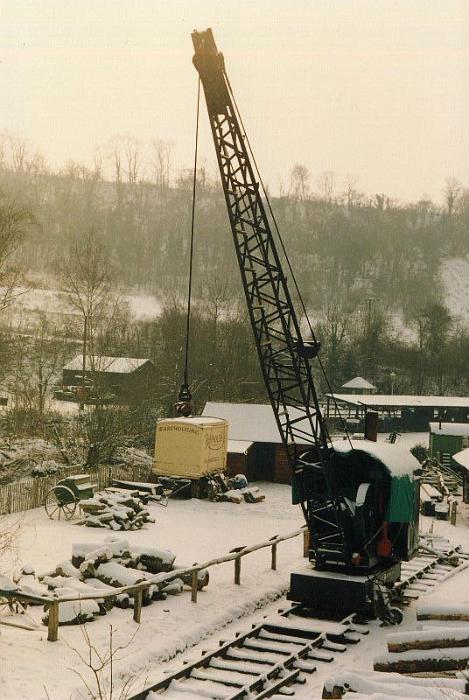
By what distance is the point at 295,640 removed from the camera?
1430cm

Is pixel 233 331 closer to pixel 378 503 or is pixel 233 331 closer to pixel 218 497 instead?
pixel 218 497

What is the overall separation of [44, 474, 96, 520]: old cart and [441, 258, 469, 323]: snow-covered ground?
89.5m

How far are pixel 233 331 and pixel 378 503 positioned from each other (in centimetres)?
4450

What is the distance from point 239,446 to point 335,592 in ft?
64.9

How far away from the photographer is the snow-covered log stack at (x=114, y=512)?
79.0 ft

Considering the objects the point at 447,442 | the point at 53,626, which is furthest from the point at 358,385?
the point at 53,626

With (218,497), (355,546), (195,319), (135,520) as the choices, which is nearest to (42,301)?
(195,319)

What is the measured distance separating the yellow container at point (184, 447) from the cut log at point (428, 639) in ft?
60.7

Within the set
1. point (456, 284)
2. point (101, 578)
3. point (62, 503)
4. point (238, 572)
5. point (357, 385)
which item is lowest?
point (238, 572)

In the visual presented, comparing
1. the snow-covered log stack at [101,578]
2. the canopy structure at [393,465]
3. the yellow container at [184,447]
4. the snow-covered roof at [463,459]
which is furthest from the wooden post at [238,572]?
the snow-covered roof at [463,459]

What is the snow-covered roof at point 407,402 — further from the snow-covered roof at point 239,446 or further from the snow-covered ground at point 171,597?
the snow-covered ground at point 171,597

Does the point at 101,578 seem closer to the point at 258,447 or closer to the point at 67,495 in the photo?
the point at 67,495

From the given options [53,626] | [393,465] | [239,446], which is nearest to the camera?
[53,626]

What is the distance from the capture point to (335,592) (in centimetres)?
1655
